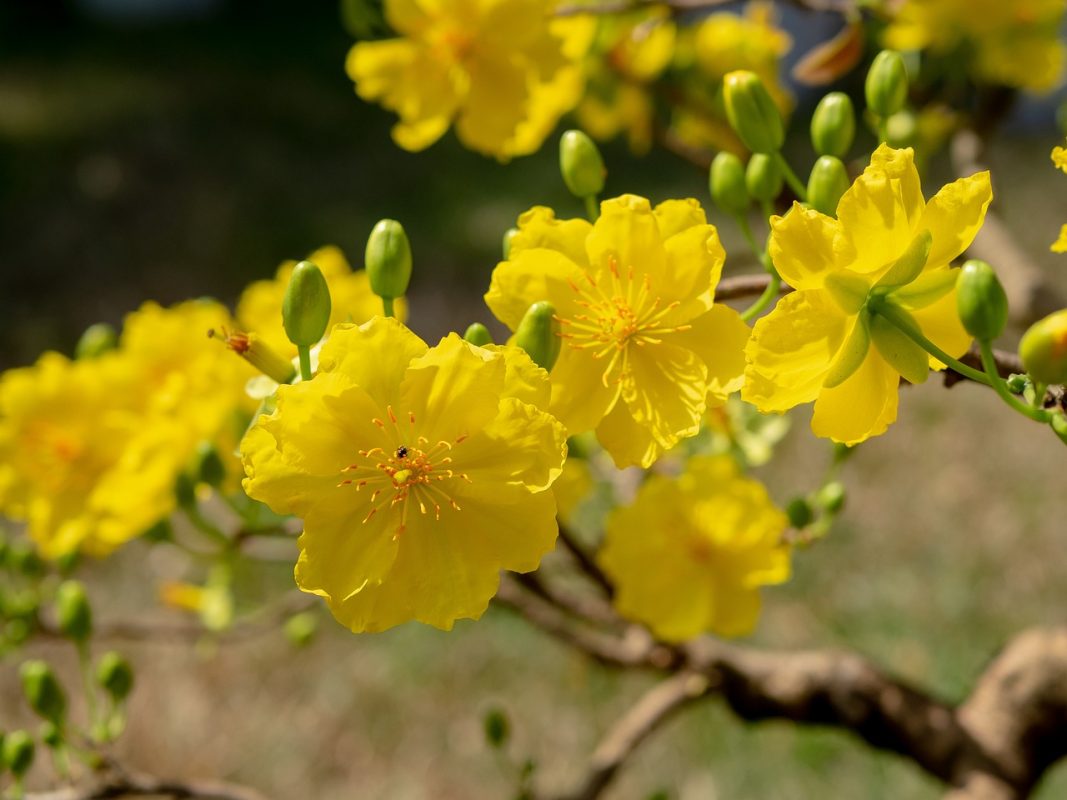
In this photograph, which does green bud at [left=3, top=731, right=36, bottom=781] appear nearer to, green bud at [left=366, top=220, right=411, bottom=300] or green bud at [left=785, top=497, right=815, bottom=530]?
green bud at [left=366, top=220, right=411, bottom=300]

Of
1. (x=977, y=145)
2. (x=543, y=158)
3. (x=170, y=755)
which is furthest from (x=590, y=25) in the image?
(x=543, y=158)

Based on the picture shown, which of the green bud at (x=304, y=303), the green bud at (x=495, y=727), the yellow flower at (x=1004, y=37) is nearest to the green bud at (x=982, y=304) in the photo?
the green bud at (x=304, y=303)

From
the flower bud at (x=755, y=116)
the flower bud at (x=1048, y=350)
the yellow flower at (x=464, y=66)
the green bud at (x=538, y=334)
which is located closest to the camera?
the flower bud at (x=1048, y=350)

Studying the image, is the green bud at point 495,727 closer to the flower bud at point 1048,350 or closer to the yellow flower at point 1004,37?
the flower bud at point 1048,350

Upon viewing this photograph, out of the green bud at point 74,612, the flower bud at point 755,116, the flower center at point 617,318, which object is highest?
the flower bud at point 755,116

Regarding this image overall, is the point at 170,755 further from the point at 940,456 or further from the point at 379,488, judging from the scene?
the point at 940,456

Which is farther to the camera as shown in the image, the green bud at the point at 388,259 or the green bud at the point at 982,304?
the green bud at the point at 388,259

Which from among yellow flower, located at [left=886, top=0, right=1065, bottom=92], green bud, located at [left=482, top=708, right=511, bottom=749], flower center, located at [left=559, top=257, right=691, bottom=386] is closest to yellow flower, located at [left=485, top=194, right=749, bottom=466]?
flower center, located at [left=559, top=257, right=691, bottom=386]
